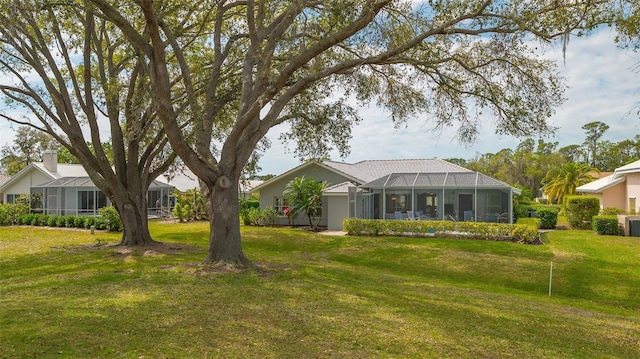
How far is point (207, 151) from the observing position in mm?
12258

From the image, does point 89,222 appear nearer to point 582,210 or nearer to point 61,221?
point 61,221

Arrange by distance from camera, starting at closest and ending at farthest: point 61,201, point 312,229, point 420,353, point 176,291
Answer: point 420,353, point 176,291, point 312,229, point 61,201

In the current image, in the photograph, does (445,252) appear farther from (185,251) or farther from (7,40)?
(7,40)

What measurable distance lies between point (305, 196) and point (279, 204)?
4237mm

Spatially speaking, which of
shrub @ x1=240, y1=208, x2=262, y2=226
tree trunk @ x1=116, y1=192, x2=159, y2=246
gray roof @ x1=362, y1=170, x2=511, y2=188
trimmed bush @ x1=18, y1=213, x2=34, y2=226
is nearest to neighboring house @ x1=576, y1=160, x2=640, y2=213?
gray roof @ x1=362, y1=170, x2=511, y2=188

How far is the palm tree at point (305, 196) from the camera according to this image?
26.8 m

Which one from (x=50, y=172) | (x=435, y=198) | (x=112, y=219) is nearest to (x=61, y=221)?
(x=112, y=219)

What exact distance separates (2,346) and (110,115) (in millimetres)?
12719

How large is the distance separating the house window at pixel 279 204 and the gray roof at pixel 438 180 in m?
6.11

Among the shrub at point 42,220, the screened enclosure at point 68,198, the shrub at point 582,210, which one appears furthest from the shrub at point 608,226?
the shrub at point 42,220

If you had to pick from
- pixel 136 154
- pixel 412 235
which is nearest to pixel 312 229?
pixel 412 235

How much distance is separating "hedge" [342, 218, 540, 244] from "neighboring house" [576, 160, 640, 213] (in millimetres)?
10323

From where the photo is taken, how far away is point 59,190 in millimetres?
33312

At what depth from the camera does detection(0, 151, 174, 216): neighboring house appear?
33.1 meters
